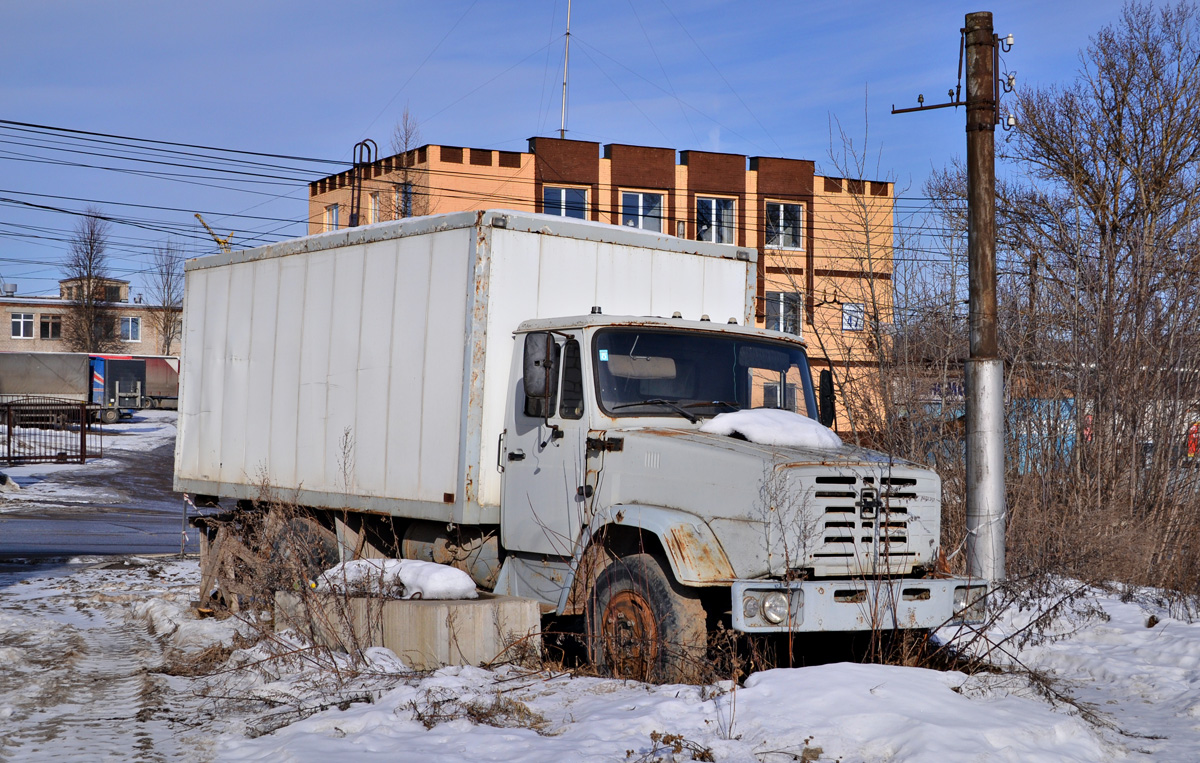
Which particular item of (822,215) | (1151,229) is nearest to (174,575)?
(1151,229)

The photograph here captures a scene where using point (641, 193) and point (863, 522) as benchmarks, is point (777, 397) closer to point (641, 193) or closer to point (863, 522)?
point (863, 522)

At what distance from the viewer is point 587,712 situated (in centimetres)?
597

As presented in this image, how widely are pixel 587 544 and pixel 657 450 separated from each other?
869 millimetres

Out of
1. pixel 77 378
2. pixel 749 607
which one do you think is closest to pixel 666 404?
pixel 749 607

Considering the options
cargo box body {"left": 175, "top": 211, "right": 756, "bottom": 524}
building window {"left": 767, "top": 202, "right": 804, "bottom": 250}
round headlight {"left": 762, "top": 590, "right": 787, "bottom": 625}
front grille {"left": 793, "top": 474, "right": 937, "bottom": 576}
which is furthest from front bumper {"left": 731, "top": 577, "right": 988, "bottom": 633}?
building window {"left": 767, "top": 202, "right": 804, "bottom": 250}

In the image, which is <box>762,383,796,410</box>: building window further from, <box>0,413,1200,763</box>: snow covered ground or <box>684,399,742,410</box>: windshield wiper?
<box>0,413,1200,763</box>: snow covered ground

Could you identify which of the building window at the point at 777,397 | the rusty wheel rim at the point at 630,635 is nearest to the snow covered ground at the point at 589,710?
the rusty wheel rim at the point at 630,635

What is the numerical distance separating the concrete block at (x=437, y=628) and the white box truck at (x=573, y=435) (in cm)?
44

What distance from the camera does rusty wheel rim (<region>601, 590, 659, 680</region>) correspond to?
6637 mm

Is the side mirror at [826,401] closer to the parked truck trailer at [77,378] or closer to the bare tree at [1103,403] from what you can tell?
the bare tree at [1103,403]

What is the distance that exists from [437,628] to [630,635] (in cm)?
133

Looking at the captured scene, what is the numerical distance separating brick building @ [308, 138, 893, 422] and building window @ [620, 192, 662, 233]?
30 millimetres

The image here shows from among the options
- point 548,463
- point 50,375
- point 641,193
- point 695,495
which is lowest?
point 695,495

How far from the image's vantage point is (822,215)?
34062mm
